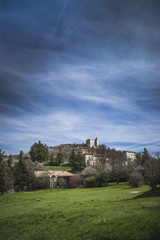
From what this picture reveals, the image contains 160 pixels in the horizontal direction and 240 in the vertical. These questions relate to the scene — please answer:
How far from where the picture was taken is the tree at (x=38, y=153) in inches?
3784

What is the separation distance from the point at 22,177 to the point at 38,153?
155 feet

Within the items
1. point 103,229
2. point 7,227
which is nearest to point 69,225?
point 103,229

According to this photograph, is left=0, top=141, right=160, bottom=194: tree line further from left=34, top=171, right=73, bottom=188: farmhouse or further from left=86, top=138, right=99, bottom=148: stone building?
left=86, top=138, right=99, bottom=148: stone building

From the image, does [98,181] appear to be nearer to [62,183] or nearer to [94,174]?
[94,174]

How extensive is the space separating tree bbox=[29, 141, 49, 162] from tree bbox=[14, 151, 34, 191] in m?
44.3

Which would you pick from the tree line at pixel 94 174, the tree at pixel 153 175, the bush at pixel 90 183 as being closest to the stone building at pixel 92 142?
the tree line at pixel 94 174

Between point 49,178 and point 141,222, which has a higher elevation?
point 141,222

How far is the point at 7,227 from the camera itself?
1291 cm

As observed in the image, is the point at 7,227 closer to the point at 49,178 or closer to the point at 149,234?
the point at 149,234

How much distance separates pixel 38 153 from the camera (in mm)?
96688

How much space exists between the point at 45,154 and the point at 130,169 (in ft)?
193

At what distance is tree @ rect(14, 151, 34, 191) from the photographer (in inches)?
1953

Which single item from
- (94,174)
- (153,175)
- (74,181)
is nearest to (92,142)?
(94,174)

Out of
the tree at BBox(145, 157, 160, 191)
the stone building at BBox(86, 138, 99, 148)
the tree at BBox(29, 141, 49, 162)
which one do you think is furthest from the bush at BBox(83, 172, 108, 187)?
the stone building at BBox(86, 138, 99, 148)
